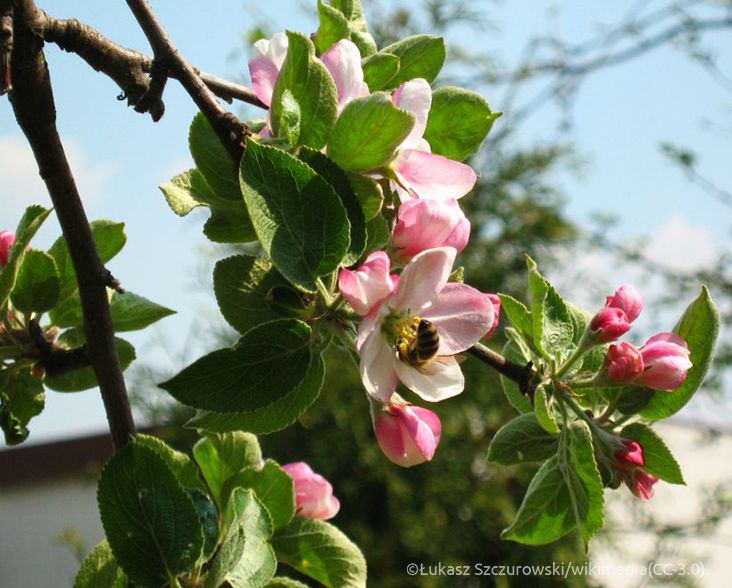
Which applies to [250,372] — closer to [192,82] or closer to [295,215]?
[295,215]

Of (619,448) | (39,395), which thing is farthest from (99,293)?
(619,448)

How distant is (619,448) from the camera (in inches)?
32.1

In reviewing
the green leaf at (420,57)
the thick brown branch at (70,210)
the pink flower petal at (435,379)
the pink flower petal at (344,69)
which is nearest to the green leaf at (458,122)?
the green leaf at (420,57)

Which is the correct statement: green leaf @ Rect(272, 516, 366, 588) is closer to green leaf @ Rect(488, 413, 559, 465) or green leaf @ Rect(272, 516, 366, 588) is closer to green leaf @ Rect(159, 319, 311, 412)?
green leaf @ Rect(488, 413, 559, 465)

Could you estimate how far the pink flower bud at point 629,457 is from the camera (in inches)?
31.7

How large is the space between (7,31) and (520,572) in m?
3.82

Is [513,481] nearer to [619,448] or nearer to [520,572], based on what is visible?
[520,572]

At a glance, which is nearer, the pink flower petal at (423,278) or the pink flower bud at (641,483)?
the pink flower petal at (423,278)

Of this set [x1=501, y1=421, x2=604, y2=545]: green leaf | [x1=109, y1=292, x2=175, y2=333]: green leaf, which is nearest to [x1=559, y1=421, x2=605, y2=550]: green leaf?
[x1=501, y1=421, x2=604, y2=545]: green leaf

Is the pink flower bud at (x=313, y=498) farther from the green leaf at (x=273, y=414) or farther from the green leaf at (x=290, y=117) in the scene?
the green leaf at (x=290, y=117)

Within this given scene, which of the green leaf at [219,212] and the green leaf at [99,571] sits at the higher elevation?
the green leaf at [219,212]

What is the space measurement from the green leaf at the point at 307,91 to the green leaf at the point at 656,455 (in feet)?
1.31

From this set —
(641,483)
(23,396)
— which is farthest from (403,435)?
(23,396)

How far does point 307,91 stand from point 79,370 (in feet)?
1.68
